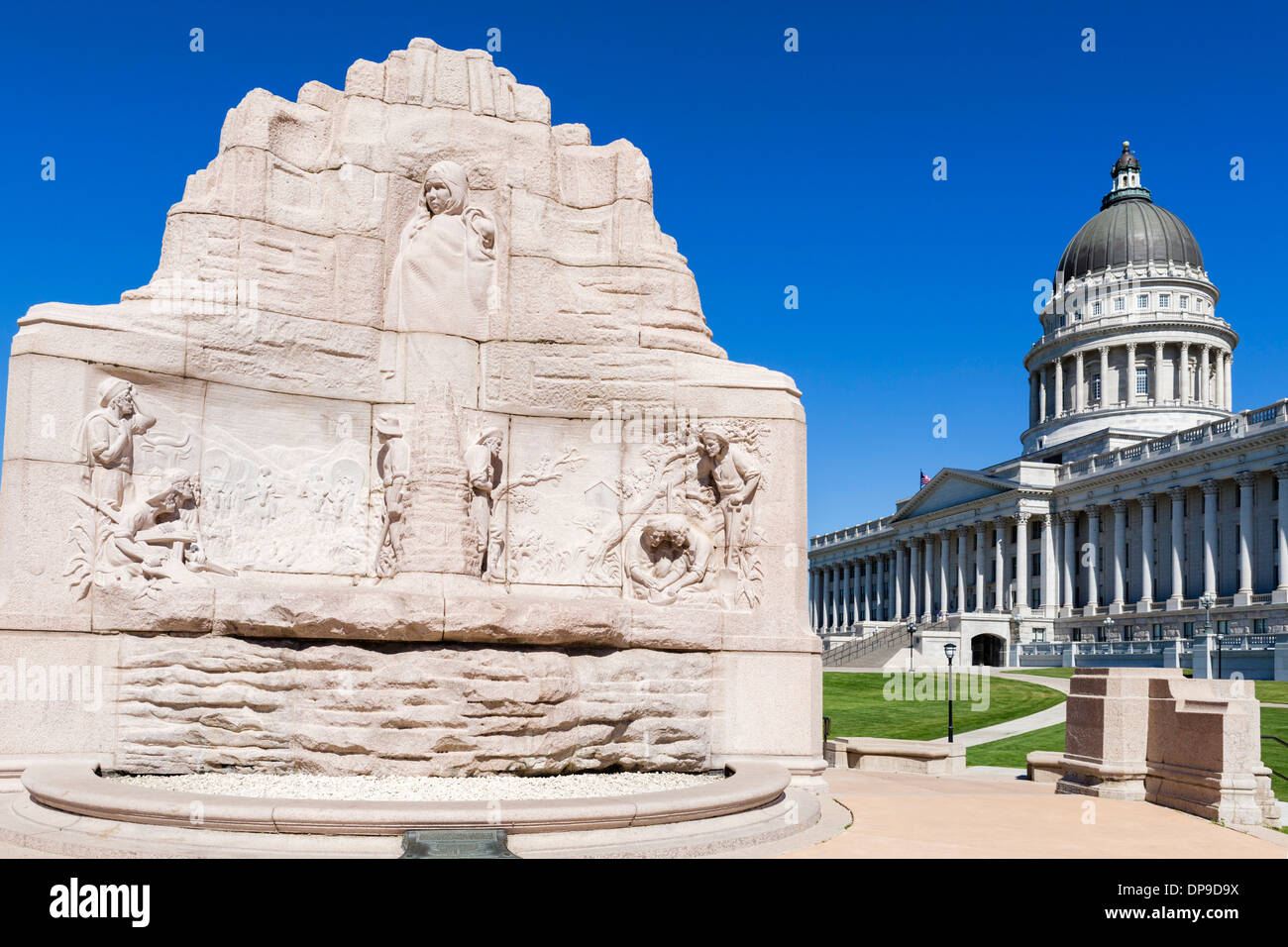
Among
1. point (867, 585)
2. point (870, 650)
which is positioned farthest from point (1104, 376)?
point (870, 650)

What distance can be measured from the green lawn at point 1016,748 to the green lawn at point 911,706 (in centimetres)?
225

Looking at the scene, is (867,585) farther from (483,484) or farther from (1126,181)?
(483,484)

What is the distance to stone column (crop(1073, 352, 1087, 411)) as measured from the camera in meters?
109

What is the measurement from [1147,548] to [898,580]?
1420 inches

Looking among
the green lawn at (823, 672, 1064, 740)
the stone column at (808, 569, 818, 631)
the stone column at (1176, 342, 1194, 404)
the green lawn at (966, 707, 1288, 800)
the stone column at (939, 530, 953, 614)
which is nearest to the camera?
the green lawn at (966, 707, 1288, 800)

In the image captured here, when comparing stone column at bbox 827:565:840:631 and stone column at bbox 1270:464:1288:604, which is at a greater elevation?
stone column at bbox 1270:464:1288:604

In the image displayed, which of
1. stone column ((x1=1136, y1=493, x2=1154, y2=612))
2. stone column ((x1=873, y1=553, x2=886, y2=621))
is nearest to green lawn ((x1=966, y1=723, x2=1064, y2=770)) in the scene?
stone column ((x1=1136, y1=493, x2=1154, y2=612))

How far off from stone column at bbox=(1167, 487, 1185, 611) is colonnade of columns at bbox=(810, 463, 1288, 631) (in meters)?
0.07

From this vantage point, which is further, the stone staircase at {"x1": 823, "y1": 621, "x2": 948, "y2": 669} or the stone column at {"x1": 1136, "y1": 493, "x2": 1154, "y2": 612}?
the stone column at {"x1": 1136, "y1": 493, "x2": 1154, "y2": 612}

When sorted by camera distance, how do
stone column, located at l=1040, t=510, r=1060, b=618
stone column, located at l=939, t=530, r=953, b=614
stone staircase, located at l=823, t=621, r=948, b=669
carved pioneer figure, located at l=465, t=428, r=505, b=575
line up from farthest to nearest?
1. stone column, located at l=939, t=530, r=953, b=614
2. stone column, located at l=1040, t=510, r=1060, b=618
3. stone staircase, located at l=823, t=621, r=948, b=669
4. carved pioneer figure, located at l=465, t=428, r=505, b=575

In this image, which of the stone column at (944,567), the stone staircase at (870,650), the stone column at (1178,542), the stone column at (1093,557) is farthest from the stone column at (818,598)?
the stone column at (1178,542)

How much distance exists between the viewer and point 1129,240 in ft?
367

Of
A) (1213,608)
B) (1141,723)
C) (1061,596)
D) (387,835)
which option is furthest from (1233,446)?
(387,835)

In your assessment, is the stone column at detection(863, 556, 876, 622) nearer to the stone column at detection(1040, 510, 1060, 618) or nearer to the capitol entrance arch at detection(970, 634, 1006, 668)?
the stone column at detection(1040, 510, 1060, 618)
